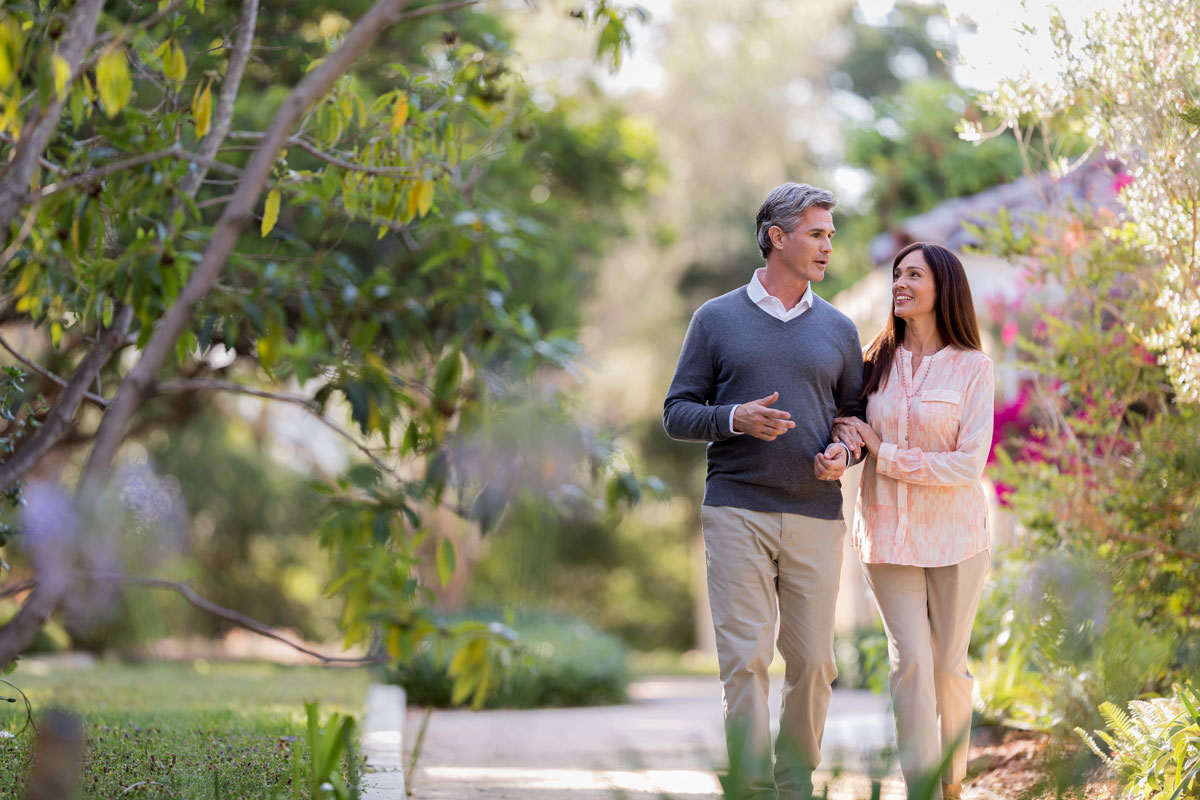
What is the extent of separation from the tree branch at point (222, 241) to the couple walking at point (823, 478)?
160 centimetres

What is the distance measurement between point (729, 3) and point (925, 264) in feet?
51.5

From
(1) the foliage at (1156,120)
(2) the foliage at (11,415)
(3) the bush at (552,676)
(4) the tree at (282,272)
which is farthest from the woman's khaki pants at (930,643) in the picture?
(3) the bush at (552,676)

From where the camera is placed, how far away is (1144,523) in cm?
493

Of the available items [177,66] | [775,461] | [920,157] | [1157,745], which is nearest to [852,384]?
[775,461]

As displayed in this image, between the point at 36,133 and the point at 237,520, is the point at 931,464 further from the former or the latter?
the point at 237,520

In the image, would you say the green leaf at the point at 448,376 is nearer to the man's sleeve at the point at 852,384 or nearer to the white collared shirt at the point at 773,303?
the white collared shirt at the point at 773,303

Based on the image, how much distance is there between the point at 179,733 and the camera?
14.8ft

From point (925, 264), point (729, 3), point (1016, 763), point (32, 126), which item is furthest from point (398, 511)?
point (729, 3)

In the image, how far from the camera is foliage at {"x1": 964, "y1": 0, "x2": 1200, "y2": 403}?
420cm

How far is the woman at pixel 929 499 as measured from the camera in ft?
12.4

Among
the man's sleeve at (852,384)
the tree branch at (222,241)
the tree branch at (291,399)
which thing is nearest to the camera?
the tree branch at (222,241)

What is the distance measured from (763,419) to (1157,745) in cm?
164

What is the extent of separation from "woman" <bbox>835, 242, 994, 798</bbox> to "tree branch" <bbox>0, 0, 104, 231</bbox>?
2475 millimetres

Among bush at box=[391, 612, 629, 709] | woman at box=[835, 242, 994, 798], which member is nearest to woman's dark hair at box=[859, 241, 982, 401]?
woman at box=[835, 242, 994, 798]
